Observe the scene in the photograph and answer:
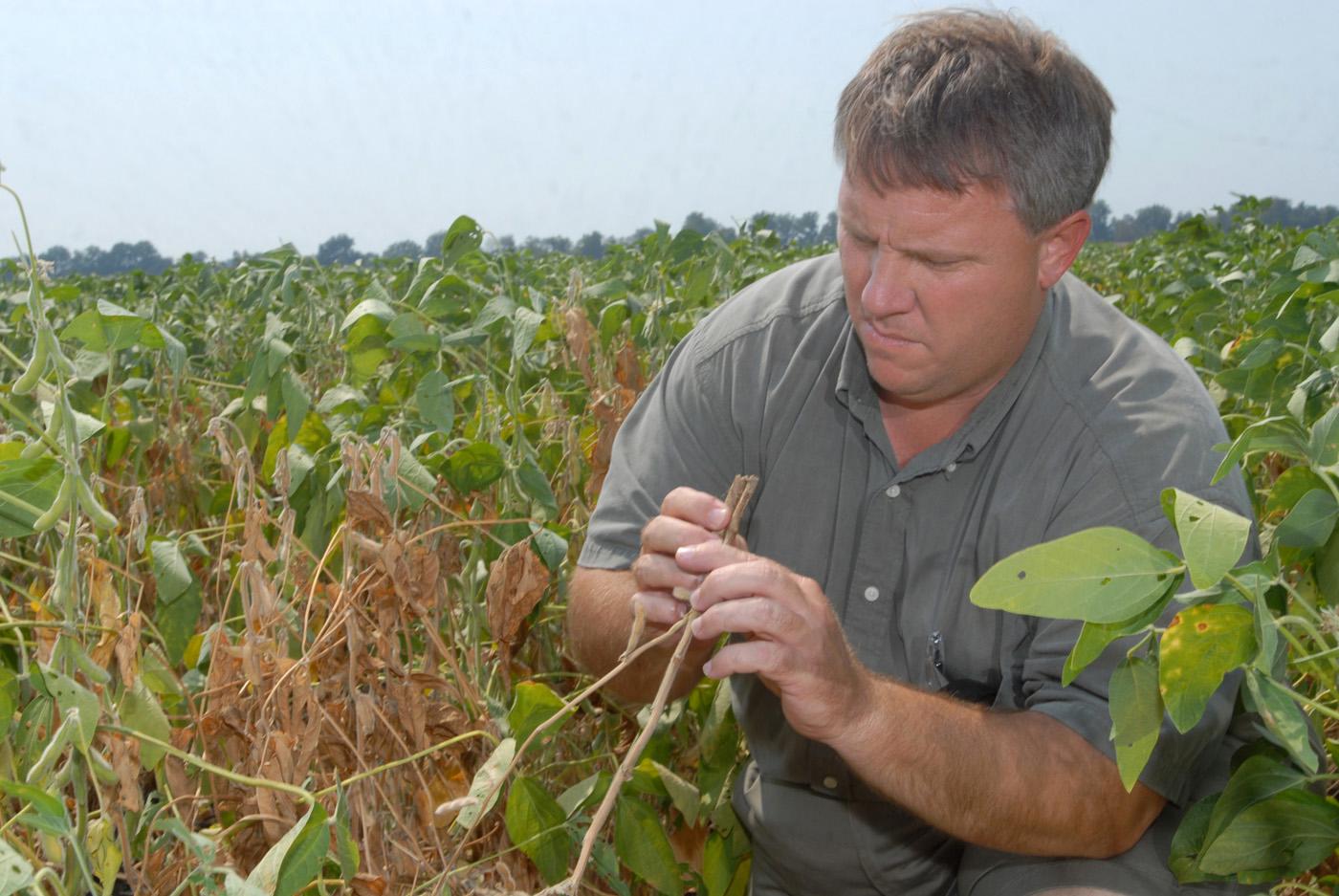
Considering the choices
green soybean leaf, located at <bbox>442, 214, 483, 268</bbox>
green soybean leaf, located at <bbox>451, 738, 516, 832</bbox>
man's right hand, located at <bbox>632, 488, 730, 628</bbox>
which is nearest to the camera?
green soybean leaf, located at <bbox>451, 738, 516, 832</bbox>

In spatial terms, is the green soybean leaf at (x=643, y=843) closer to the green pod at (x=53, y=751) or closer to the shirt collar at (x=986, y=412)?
the shirt collar at (x=986, y=412)

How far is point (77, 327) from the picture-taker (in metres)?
1.24

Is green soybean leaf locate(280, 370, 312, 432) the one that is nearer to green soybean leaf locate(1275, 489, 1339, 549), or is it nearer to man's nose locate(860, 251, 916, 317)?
man's nose locate(860, 251, 916, 317)

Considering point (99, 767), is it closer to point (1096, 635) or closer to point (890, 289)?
point (1096, 635)

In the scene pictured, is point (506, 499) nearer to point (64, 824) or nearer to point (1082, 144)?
point (1082, 144)

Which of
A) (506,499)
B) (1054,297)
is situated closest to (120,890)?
(506,499)

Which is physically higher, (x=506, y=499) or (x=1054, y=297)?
(x=1054, y=297)

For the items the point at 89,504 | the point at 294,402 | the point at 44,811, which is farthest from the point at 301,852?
the point at 294,402

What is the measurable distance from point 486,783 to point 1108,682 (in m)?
0.65

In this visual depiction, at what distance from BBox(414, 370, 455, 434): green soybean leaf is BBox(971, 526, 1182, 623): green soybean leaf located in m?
0.97

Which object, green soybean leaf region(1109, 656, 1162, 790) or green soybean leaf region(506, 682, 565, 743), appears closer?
green soybean leaf region(1109, 656, 1162, 790)

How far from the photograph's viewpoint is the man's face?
1.37 m

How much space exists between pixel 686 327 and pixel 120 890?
54.4 inches

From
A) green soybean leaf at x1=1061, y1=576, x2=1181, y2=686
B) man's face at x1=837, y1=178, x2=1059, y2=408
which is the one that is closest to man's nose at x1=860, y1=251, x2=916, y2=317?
man's face at x1=837, y1=178, x2=1059, y2=408
